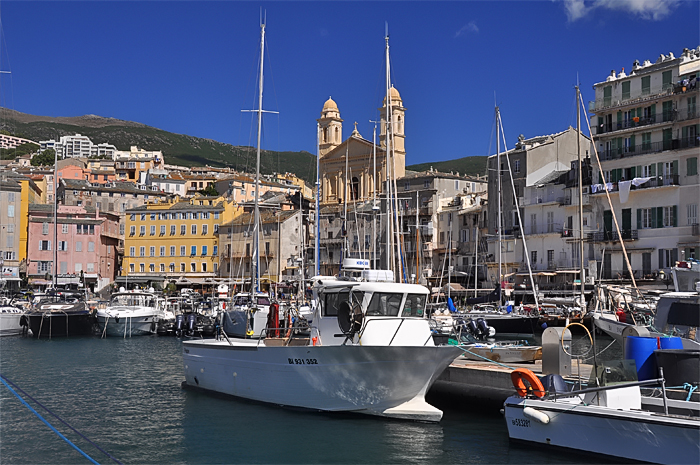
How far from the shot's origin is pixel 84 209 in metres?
99.4

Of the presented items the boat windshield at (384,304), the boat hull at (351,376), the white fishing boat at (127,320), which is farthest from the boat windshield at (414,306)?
the white fishing boat at (127,320)

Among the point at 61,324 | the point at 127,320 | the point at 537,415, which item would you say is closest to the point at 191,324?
the point at 127,320

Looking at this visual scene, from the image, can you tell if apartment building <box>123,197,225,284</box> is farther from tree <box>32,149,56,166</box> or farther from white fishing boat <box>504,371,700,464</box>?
white fishing boat <box>504,371,700,464</box>

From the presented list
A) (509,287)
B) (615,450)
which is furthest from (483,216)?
(615,450)

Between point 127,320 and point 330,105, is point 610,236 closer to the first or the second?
point 127,320

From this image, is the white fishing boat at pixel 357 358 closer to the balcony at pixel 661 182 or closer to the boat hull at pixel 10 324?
the boat hull at pixel 10 324

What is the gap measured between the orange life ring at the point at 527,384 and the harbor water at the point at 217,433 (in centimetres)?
130

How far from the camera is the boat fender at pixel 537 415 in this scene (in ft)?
56.1

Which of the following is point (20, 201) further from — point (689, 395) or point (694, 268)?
point (689, 395)

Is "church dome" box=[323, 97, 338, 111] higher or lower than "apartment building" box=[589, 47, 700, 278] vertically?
higher

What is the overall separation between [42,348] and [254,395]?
25.7m

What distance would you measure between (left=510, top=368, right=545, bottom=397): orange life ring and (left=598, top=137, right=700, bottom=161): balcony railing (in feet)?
146

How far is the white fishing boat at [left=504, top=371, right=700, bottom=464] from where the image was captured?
49.4 feet

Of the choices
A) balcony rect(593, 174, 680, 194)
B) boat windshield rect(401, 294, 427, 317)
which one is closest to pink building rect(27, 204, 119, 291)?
balcony rect(593, 174, 680, 194)
